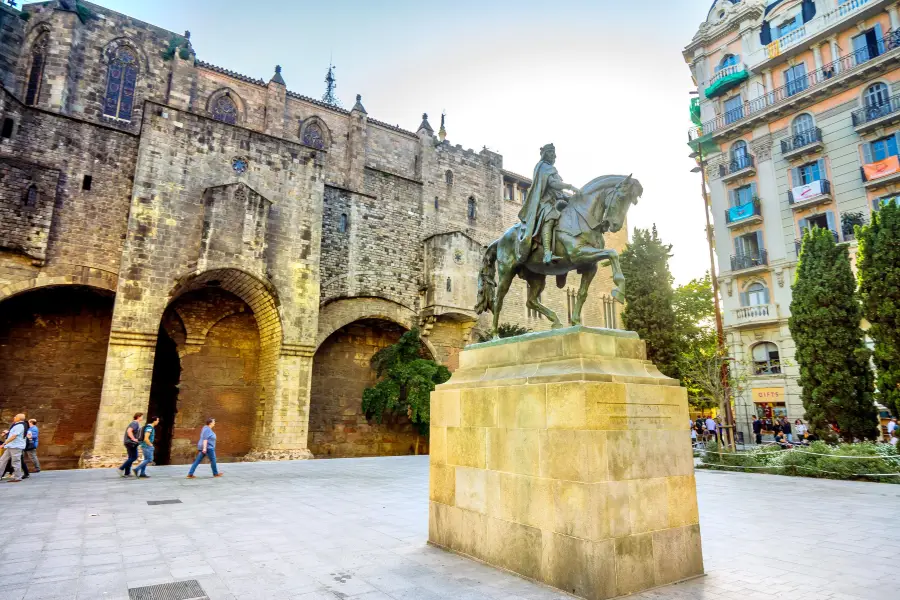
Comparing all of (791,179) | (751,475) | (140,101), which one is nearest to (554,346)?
(751,475)

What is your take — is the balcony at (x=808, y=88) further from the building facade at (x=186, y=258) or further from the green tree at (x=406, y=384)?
the green tree at (x=406, y=384)

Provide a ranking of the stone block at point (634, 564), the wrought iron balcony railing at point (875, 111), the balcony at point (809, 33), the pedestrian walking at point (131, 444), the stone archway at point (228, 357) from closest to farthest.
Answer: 1. the stone block at point (634, 564)
2. the pedestrian walking at point (131, 444)
3. the stone archway at point (228, 357)
4. the wrought iron balcony railing at point (875, 111)
5. the balcony at point (809, 33)

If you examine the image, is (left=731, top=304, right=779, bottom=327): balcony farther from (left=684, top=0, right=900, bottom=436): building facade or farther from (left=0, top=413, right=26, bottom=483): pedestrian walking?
(left=0, top=413, right=26, bottom=483): pedestrian walking

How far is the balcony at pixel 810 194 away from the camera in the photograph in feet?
70.3

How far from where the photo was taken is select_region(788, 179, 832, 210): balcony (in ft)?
70.3

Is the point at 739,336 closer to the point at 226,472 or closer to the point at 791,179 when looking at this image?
the point at 791,179

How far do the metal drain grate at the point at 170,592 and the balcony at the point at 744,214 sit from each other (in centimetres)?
2601

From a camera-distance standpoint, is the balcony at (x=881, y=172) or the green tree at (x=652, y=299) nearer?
the balcony at (x=881, y=172)

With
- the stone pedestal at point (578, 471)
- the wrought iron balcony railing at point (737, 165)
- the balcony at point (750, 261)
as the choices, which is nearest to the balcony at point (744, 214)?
the balcony at point (750, 261)

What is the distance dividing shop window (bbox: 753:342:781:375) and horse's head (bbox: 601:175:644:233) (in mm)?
20991

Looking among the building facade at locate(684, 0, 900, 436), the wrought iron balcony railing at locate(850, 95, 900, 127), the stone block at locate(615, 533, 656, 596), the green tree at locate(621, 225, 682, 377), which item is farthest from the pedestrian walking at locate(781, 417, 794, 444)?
the stone block at locate(615, 533, 656, 596)

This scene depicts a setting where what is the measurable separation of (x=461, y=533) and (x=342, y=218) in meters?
17.5

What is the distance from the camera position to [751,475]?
12.5 metres

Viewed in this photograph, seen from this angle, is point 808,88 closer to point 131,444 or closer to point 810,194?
point 810,194
